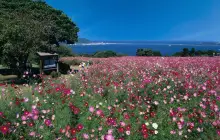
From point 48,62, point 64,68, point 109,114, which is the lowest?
point 64,68

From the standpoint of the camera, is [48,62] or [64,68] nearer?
[64,68]

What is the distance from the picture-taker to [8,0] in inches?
1362

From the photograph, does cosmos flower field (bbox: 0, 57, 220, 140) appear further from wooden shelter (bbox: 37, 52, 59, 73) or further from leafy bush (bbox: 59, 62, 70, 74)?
wooden shelter (bbox: 37, 52, 59, 73)

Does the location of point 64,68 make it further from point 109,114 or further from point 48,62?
point 109,114

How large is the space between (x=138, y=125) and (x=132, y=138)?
49 centimetres

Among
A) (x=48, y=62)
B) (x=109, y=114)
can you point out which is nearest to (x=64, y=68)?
(x=48, y=62)

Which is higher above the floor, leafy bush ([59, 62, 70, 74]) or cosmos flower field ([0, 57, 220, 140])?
cosmos flower field ([0, 57, 220, 140])

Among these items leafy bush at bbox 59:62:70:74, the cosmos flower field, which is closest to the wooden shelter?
leafy bush at bbox 59:62:70:74

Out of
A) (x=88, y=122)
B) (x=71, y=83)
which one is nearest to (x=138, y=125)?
(x=88, y=122)

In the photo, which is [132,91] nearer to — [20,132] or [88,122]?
[88,122]

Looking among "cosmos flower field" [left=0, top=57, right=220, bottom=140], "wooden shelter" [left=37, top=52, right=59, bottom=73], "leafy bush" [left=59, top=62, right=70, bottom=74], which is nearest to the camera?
"cosmos flower field" [left=0, top=57, right=220, bottom=140]

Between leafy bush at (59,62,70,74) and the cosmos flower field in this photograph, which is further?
leafy bush at (59,62,70,74)

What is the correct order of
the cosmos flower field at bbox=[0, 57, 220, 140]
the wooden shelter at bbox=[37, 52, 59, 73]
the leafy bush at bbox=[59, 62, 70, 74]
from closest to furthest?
the cosmos flower field at bbox=[0, 57, 220, 140] → the leafy bush at bbox=[59, 62, 70, 74] → the wooden shelter at bbox=[37, 52, 59, 73]

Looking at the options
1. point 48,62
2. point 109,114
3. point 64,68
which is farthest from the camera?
point 48,62
